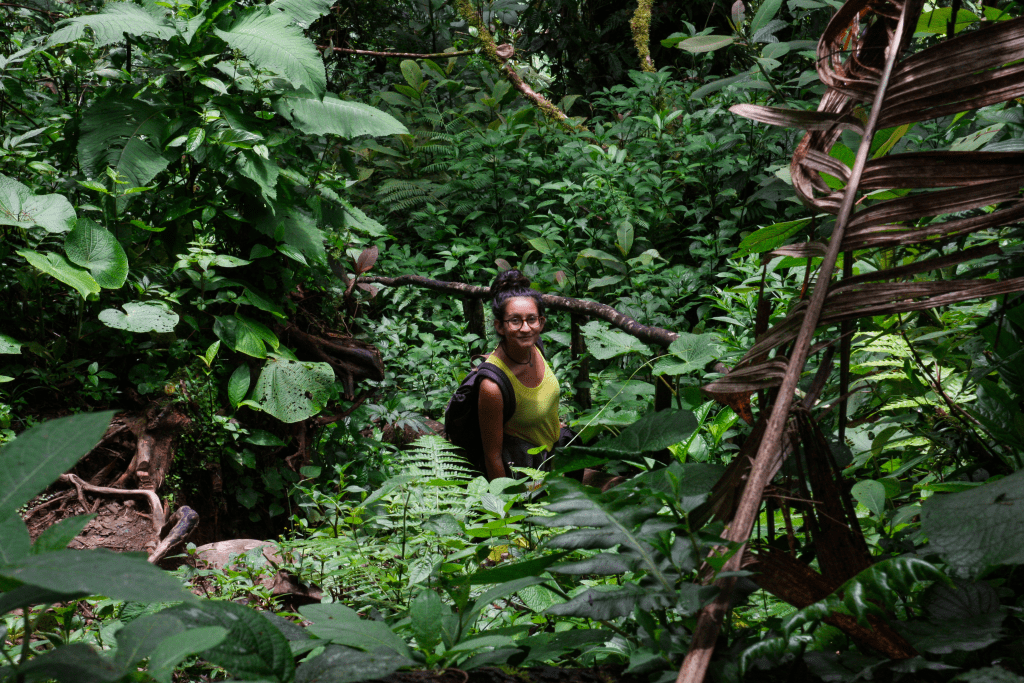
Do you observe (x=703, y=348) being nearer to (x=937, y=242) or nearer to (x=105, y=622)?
(x=937, y=242)

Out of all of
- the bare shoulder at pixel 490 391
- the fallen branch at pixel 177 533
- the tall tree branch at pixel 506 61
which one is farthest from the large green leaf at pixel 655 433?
the tall tree branch at pixel 506 61

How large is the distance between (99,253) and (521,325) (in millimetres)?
1854

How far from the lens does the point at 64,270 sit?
Result: 2654 millimetres

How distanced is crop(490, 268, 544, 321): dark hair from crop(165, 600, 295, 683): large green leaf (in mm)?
2744

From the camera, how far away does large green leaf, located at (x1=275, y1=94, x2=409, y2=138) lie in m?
3.31

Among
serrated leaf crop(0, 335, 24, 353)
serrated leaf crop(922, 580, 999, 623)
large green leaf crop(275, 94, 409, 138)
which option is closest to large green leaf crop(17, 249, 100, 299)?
serrated leaf crop(0, 335, 24, 353)

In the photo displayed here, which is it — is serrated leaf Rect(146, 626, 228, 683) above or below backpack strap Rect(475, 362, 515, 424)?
above

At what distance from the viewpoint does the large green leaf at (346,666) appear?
21.3 inches

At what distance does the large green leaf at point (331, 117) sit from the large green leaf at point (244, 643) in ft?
9.71

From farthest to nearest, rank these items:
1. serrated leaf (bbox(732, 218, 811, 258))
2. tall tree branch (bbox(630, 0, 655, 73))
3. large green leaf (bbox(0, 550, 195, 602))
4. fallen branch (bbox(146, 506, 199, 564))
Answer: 1. tall tree branch (bbox(630, 0, 655, 73))
2. fallen branch (bbox(146, 506, 199, 564))
3. serrated leaf (bbox(732, 218, 811, 258))
4. large green leaf (bbox(0, 550, 195, 602))

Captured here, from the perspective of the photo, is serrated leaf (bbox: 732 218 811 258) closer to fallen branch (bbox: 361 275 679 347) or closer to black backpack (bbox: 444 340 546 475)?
fallen branch (bbox: 361 275 679 347)

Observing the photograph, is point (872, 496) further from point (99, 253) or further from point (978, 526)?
point (99, 253)

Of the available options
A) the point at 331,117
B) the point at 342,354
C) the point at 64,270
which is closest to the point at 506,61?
the point at 331,117

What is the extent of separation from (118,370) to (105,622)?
6.51 feet
